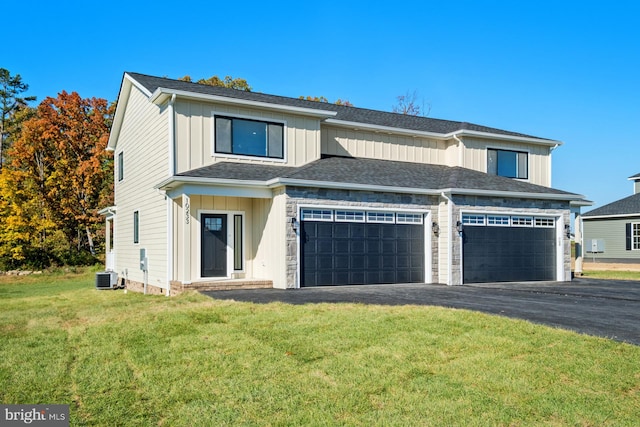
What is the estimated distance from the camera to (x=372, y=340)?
6.75 m

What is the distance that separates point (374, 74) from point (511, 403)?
24222 millimetres

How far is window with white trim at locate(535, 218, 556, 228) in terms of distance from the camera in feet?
57.3

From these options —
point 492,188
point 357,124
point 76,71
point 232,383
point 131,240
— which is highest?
point 76,71

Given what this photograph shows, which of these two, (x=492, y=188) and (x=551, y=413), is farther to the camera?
(x=492, y=188)

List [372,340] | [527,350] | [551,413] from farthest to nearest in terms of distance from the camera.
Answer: [372,340] < [527,350] < [551,413]

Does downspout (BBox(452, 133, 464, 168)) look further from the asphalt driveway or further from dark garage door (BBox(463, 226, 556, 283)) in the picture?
the asphalt driveway

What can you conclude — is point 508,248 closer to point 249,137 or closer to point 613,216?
point 249,137

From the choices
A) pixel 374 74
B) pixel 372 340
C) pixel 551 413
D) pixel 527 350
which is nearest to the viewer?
pixel 551 413

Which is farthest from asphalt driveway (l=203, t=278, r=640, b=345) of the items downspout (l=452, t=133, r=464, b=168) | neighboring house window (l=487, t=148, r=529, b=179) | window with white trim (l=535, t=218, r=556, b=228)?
neighboring house window (l=487, t=148, r=529, b=179)

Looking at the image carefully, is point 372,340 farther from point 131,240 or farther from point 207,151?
point 131,240

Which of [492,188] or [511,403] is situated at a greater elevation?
[492,188]

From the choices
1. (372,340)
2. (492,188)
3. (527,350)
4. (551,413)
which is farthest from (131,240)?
(551,413)

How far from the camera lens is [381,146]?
62.2 feet

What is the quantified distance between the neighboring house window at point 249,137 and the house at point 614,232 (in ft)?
71.9
